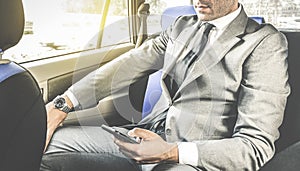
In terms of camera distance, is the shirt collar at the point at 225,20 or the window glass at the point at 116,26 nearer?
the shirt collar at the point at 225,20

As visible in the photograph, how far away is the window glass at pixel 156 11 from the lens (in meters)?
1.84

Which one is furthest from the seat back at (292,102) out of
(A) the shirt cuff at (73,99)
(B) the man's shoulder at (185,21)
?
(A) the shirt cuff at (73,99)

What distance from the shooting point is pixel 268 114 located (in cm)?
125

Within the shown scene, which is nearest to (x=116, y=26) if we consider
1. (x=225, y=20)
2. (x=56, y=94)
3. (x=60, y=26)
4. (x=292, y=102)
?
(x=60, y=26)

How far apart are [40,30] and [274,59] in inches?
40.3

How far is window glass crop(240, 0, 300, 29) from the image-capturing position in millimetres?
1501

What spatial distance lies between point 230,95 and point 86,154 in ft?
1.73

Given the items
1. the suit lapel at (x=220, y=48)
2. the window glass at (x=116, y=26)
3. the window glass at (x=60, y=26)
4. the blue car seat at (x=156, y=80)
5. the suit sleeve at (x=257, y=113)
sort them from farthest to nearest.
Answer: the window glass at (x=116, y=26), the window glass at (x=60, y=26), the blue car seat at (x=156, y=80), the suit lapel at (x=220, y=48), the suit sleeve at (x=257, y=113)

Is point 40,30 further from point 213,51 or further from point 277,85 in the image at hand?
point 277,85

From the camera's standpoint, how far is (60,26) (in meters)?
1.89

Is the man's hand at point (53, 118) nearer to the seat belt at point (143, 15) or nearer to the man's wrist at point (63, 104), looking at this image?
the man's wrist at point (63, 104)

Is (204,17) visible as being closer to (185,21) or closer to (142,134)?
(185,21)

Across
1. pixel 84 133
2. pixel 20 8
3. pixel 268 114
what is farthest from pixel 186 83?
pixel 20 8

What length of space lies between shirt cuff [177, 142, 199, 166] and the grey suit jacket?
0.04 feet
